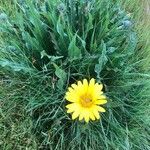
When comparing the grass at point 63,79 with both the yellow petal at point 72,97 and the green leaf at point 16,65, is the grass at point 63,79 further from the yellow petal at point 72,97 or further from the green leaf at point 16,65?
the yellow petal at point 72,97

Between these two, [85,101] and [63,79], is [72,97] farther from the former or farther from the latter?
[63,79]

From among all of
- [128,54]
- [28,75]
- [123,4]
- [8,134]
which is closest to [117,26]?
[128,54]

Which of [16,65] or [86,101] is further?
[16,65]

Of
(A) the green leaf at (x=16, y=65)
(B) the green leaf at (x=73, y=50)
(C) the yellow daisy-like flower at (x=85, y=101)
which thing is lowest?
(C) the yellow daisy-like flower at (x=85, y=101)

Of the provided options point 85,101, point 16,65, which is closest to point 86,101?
point 85,101

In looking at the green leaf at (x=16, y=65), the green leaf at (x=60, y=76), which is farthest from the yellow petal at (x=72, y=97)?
the green leaf at (x=16, y=65)

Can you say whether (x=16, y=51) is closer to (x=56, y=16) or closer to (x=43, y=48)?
(x=43, y=48)

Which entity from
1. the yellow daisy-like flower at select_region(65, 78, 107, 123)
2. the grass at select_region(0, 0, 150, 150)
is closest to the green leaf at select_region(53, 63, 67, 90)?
the grass at select_region(0, 0, 150, 150)

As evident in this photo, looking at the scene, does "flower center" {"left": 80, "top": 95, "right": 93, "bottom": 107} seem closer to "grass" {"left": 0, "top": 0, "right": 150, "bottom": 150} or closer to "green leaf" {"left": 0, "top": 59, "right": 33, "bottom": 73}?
"grass" {"left": 0, "top": 0, "right": 150, "bottom": 150}

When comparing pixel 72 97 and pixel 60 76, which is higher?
pixel 60 76
